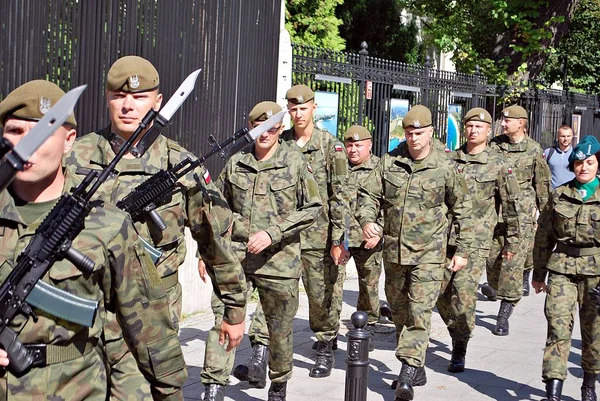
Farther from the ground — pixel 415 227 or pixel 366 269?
pixel 415 227

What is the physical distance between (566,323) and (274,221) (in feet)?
7.59

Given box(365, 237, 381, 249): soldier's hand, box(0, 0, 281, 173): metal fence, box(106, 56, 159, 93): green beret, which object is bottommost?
box(365, 237, 381, 249): soldier's hand

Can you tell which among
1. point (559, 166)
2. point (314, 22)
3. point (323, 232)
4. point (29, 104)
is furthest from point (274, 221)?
point (314, 22)

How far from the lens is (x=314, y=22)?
71.8 ft

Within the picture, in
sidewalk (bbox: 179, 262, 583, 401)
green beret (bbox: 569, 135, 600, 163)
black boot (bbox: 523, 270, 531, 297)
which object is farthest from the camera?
black boot (bbox: 523, 270, 531, 297)

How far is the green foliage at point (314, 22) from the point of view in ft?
71.5

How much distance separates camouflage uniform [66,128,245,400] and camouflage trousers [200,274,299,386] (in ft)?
5.79

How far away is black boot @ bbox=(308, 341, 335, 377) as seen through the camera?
8.88 m

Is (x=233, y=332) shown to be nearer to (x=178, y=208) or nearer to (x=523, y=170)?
(x=178, y=208)

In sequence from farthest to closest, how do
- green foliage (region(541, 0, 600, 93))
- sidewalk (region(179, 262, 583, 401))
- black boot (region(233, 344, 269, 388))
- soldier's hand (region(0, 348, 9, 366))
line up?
green foliage (region(541, 0, 600, 93)) < sidewalk (region(179, 262, 583, 401)) < black boot (region(233, 344, 269, 388)) < soldier's hand (region(0, 348, 9, 366))

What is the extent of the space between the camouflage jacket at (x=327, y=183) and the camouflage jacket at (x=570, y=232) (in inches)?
73.1

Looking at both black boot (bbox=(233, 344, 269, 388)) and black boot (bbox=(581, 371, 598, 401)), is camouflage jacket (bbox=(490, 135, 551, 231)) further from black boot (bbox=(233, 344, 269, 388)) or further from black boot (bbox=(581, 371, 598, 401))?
black boot (bbox=(233, 344, 269, 388))

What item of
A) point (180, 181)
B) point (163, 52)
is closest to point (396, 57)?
point (163, 52)

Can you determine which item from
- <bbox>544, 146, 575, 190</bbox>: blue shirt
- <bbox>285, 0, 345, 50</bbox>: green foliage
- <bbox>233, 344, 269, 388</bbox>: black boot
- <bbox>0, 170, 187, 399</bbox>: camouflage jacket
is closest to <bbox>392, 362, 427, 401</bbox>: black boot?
<bbox>233, 344, 269, 388</bbox>: black boot
